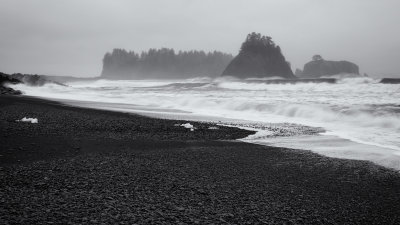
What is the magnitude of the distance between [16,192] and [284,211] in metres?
2.86

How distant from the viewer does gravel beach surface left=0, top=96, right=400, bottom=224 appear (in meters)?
3.29

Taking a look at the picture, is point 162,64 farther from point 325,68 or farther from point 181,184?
point 181,184

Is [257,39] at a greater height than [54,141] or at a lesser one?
greater

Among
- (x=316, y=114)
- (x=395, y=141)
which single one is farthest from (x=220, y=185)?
(x=316, y=114)

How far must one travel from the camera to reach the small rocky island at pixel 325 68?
122000 mm

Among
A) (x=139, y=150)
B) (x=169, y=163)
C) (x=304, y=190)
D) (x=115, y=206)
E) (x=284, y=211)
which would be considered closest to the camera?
(x=115, y=206)

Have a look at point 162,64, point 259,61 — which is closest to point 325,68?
point 259,61

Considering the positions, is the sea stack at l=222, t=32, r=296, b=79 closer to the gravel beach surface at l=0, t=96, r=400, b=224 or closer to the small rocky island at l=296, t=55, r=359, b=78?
the small rocky island at l=296, t=55, r=359, b=78

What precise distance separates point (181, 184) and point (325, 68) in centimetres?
12719

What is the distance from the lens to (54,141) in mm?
7281

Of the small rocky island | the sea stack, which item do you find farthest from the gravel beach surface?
the small rocky island

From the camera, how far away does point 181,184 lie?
441 centimetres

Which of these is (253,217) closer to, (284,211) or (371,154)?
(284,211)

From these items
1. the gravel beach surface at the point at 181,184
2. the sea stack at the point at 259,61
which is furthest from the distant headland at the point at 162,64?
the gravel beach surface at the point at 181,184
